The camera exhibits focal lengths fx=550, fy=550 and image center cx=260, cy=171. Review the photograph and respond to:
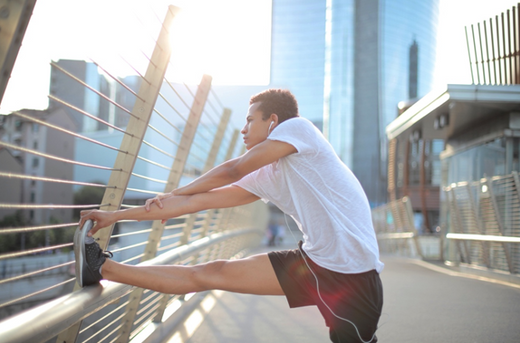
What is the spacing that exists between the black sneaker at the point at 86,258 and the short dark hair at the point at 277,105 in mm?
1042

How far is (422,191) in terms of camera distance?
121 feet

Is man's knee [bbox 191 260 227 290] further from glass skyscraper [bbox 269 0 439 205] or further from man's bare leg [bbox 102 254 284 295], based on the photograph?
glass skyscraper [bbox 269 0 439 205]

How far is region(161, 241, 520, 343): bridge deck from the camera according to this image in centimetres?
417

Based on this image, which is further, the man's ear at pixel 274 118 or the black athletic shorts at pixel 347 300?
the man's ear at pixel 274 118

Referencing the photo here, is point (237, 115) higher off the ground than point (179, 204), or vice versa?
point (237, 115)

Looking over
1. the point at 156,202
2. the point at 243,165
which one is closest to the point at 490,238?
the point at 243,165

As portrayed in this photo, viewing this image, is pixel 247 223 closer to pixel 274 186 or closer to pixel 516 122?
pixel 516 122

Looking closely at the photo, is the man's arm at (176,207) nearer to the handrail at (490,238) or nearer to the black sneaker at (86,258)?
the black sneaker at (86,258)

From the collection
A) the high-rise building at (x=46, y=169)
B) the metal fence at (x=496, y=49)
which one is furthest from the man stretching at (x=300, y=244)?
the high-rise building at (x=46, y=169)

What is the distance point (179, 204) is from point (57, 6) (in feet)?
4.12

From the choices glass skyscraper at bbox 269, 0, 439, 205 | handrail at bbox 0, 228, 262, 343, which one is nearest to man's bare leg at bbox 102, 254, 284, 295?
handrail at bbox 0, 228, 262, 343

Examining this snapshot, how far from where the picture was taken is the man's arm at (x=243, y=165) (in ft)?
8.31

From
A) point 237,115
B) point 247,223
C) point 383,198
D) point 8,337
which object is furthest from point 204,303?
point 383,198

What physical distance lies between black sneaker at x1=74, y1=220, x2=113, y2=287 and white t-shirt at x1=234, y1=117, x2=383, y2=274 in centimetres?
93
